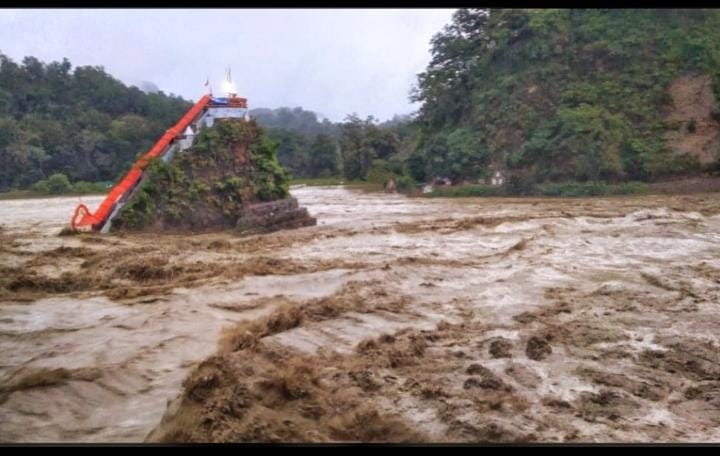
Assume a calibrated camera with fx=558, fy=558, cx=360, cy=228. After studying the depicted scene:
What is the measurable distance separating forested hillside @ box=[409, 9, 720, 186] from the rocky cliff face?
38.5 feet

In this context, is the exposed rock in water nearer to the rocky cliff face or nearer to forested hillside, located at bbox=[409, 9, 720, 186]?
the rocky cliff face

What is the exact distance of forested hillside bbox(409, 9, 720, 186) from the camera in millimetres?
20812

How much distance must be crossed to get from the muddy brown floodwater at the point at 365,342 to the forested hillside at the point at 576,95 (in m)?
12.9

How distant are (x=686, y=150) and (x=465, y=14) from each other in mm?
11418

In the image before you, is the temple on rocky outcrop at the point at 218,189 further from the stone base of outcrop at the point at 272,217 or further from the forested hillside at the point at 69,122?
the forested hillside at the point at 69,122

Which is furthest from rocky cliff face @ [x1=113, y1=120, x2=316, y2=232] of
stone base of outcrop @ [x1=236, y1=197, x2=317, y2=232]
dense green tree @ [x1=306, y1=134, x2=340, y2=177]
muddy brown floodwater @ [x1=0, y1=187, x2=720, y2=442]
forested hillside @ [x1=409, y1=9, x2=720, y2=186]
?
dense green tree @ [x1=306, y1=134, x2=340, y2=177]

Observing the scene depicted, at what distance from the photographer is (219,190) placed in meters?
12.7

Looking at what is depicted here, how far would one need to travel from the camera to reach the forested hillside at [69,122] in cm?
2389

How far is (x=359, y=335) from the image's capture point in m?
4.51

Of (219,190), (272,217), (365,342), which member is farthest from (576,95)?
(365,342)

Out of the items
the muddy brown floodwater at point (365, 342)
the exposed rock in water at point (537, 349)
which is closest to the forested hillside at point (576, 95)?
the muddy brown floodwater at point (365, 342)
